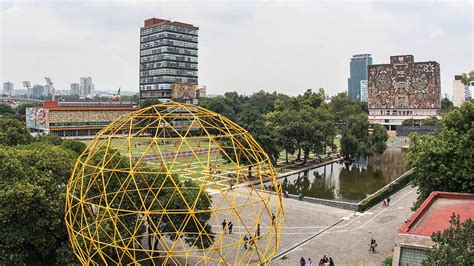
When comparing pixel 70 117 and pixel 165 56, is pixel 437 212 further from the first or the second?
pixel 165 56

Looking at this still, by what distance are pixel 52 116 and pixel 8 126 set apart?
47.5 metres

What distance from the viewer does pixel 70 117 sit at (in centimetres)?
7769

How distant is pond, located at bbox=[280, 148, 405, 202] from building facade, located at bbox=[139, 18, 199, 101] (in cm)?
6001

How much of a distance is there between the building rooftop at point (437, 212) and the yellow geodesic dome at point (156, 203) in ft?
16.1

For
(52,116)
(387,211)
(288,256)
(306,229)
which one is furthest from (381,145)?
(52,116)

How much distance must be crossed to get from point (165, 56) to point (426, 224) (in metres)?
96.0

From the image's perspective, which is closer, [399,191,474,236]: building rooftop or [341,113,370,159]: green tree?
[399,191,474,236]: building rooftop

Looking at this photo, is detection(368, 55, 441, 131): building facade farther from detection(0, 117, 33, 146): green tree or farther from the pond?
detection(0, 117, 33, 146): green tree

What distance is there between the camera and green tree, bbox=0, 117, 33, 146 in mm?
29750

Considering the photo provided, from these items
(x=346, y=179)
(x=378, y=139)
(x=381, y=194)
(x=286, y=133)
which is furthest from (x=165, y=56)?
(x=381, y=194)

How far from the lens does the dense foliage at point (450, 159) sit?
20.8 m

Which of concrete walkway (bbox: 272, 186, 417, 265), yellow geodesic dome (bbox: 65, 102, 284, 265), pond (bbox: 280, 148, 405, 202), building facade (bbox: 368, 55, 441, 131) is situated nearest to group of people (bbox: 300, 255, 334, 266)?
concrete walkway (bbox: 272, 186, 417, 265)

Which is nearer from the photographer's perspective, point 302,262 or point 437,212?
point 437,212

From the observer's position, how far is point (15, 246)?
1475cm
